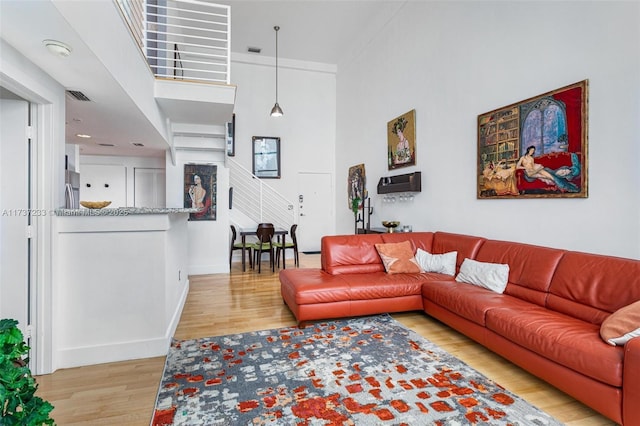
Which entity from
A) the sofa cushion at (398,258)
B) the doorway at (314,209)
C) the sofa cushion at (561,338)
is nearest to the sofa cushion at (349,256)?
the sofa cushion at (398,258)

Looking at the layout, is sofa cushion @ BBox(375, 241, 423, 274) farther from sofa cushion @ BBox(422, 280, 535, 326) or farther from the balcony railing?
the balcony railing

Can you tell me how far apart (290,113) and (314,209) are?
2.52 meters

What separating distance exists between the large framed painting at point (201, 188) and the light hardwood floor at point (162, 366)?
7.20ft

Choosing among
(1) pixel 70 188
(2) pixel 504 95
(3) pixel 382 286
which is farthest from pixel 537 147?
(1) pixel 70 188

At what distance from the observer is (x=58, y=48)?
1.91 metres

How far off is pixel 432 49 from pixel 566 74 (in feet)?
7.24

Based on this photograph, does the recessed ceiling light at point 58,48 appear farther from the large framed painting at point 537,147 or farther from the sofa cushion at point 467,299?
the large framed painting at point 537,147

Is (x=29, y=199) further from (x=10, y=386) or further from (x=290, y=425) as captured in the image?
(x=290, y=425)

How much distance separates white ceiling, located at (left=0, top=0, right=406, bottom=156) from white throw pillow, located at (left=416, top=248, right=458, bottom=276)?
3518 millimetres

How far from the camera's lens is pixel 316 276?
3.57 meters

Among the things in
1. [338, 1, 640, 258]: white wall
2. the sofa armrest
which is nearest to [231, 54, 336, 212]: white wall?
[338, 1, 640, 258]: white wall

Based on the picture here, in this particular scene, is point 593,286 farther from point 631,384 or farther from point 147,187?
point 147,187

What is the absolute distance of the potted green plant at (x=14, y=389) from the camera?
912 mm

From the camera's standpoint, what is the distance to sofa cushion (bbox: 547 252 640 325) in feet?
7.08
